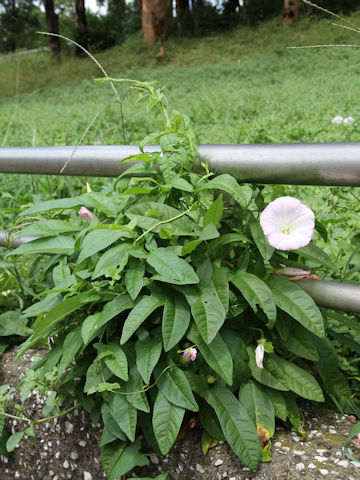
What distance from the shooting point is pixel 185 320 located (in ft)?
3.68

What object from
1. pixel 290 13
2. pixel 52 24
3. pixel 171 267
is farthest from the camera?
pixel 52 24

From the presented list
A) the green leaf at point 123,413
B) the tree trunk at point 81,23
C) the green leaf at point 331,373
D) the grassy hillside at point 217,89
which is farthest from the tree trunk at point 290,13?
the green leaf at point 123,413

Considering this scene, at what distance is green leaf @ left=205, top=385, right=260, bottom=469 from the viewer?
1.06 meters

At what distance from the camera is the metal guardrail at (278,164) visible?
102cm

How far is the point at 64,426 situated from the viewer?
1409 mm

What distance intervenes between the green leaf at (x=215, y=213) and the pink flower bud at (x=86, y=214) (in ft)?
1.24

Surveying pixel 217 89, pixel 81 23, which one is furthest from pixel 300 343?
pixel 81 23

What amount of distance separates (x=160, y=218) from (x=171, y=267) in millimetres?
177

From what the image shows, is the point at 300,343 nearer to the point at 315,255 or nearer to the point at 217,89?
the point at 315,255

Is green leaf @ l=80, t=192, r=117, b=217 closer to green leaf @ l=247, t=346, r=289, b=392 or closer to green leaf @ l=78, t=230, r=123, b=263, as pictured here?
green leaf @ l=78, t=230, r=123, b=263

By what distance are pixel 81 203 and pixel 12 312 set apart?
0.66 metres

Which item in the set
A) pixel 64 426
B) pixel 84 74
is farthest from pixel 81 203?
pixel 84 74

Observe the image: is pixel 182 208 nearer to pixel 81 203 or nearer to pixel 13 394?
pixel 81 203

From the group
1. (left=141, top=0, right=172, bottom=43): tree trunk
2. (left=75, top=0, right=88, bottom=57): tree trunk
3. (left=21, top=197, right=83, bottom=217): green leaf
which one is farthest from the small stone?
(left=75, top=0, right=88, bottom=57): tree trunk
